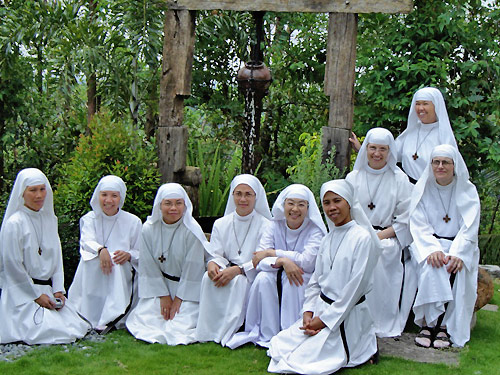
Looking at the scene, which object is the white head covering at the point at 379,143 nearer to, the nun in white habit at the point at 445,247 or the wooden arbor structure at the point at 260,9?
the nun in white habit at the point at 445,247

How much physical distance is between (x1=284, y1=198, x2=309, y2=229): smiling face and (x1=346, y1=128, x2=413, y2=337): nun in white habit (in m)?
0.92

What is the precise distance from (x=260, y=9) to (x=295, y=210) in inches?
115

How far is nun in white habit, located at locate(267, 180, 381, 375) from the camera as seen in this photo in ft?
19.1

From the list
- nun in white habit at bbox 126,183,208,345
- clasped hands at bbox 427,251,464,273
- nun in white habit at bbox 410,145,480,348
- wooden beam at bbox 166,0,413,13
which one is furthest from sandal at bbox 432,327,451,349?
wooden beam at bbox 166,0,413,13

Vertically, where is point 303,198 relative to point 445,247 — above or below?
above

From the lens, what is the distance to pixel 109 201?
22.9ft

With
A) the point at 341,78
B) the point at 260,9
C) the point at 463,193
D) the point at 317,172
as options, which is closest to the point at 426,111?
the point at 463,193

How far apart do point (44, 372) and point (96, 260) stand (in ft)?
4.82

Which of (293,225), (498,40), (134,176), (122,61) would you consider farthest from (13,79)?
(498,40)

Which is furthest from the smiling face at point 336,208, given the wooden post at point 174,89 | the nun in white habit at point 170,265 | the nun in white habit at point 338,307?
the wooden post at point 174,89

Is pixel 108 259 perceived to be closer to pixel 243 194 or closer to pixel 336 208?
pixel 243 194

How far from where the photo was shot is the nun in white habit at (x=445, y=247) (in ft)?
21.7

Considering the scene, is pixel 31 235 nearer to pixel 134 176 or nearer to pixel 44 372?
pixel 44 372

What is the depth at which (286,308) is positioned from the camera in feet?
21.2
